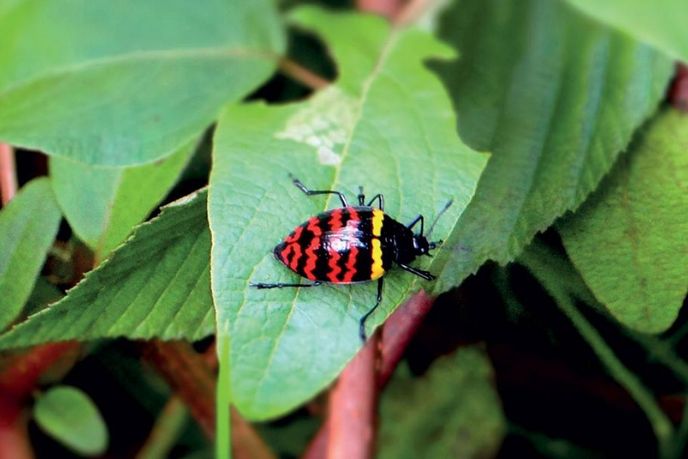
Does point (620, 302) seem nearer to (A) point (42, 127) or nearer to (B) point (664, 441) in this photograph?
(B) point (664, 441)

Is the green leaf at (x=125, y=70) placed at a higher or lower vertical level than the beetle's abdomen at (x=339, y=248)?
lower

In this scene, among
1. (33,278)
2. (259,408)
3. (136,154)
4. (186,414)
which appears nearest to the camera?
(259,408)

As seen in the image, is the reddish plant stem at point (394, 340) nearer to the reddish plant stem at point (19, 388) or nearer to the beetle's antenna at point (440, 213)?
the beetle's antenna at point (440, 213)

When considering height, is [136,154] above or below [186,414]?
above

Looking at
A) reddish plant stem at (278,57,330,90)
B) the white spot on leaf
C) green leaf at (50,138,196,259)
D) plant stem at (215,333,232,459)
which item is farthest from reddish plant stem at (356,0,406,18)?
plant stem at (215,333,232,459)

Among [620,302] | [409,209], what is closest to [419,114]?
[409,209]

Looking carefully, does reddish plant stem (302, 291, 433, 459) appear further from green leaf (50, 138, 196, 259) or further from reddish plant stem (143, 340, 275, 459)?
green leaf (50, 138, 196, 259)

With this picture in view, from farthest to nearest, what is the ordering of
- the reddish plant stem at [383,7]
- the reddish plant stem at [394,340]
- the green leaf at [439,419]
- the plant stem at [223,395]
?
the reddish plant stem at [383,7]
the green leaf at [439,419]
the reddish plant stem at [394,340]
the plant stem at [223,395]

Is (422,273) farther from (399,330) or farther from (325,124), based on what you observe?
(325,124)

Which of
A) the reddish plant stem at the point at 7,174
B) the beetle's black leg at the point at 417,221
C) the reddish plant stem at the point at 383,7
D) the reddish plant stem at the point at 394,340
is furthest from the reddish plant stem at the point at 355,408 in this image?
the reddish plant stem at the point at 383,7
